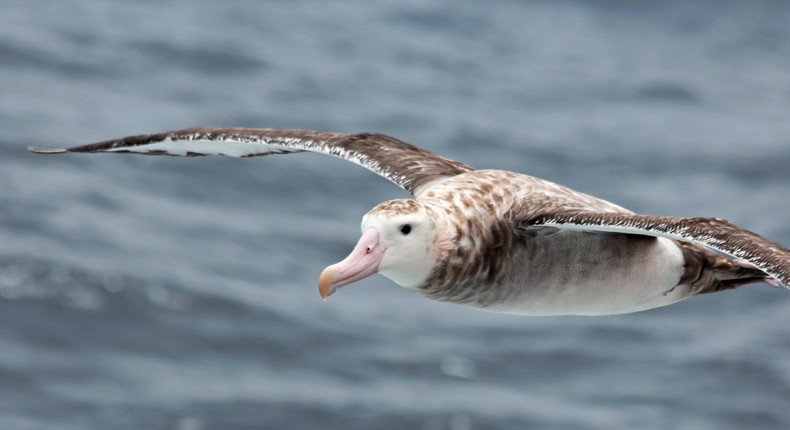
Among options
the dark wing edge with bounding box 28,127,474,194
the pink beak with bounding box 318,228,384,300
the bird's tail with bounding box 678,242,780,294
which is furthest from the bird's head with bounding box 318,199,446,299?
the bird's tail with bounding box 678,242,780,294

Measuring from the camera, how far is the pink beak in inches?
382

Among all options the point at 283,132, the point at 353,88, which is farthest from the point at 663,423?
the point at 353,88

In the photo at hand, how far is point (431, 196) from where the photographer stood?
10688 millimetres

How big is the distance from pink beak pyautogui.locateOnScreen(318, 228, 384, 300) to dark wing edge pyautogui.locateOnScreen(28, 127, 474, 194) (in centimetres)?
137

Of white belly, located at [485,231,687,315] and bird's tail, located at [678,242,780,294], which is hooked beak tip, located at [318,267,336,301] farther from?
bird's tail, located at [678,242,780,294]

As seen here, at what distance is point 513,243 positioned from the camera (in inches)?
415

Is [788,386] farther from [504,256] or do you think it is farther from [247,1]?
[247,1]

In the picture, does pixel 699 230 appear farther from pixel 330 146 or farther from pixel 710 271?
pixel 330 146

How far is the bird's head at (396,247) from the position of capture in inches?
385

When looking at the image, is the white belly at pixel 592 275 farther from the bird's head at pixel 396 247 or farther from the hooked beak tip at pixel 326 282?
the hooked beak tip at pixel 326 282

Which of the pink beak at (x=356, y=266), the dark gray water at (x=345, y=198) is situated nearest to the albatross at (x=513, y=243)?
the pink beak at (x=356, y=266)

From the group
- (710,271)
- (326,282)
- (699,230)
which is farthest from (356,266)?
(710,271)

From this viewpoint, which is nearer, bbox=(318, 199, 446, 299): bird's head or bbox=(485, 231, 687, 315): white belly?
bbox=(318, 199, 446, 299): bird's head

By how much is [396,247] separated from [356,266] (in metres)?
0.34
